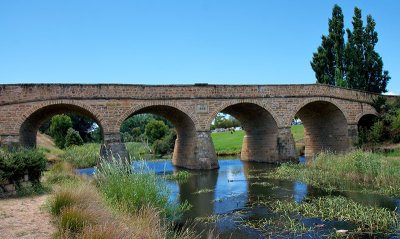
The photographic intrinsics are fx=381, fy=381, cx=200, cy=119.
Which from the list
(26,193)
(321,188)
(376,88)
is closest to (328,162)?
(321,188)

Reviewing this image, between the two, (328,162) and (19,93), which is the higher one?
(19,93)

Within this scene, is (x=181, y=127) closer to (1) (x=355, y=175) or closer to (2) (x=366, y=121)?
(1) (x=355, y=175)

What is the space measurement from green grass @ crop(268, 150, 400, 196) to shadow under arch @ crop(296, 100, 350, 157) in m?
9.08

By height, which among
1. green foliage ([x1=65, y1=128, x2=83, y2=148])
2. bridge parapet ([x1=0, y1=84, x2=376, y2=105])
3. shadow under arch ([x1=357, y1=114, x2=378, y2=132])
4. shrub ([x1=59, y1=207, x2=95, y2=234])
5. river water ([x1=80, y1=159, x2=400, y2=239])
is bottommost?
river water ([x1=80, y1=159, x2=400, y2=239])

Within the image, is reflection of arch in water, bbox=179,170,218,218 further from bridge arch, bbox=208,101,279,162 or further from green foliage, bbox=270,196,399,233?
bridge arch, bbox=208,101,279,162

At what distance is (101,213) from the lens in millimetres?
6914

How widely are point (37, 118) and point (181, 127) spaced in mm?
9285

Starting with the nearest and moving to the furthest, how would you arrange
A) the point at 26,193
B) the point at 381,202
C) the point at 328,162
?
the point at 26,193 → the point at 381,202 → the point at 328,162

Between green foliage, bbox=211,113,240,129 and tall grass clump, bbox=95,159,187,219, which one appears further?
green foliage, bbox=211,113,240,129

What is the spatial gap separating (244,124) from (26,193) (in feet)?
67.5

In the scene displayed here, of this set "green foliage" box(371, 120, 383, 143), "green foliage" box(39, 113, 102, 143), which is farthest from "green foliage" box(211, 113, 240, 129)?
"green foliage" box(371, 120, 383, 143)

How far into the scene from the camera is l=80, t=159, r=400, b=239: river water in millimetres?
9266

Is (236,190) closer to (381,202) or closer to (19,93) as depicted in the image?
(381,202)

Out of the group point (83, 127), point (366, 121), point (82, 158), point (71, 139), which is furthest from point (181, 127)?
point (83, 127)
